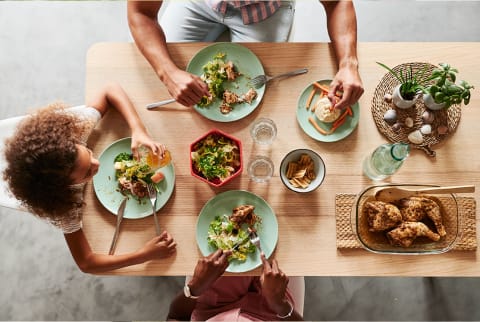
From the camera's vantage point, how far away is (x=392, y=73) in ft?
4.75

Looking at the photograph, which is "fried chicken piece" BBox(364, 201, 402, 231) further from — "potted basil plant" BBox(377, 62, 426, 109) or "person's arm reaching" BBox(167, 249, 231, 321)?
"person's arm reaching" BBox(167, 249, 231, 321)

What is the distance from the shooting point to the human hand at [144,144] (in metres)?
1.39

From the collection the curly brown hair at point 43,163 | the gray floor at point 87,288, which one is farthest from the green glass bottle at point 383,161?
the gray floor at point 87,288

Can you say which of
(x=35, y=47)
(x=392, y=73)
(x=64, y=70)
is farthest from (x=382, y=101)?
(x=35, y=47)

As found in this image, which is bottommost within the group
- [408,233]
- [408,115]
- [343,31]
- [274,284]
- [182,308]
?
[182,308]

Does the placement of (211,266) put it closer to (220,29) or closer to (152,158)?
(152,158)

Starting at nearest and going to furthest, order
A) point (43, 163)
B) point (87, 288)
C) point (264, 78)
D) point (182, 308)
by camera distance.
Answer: point (43, 163) < point (264, 78) < point (182, 308) < point (87, 288)

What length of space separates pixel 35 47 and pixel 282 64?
188cm

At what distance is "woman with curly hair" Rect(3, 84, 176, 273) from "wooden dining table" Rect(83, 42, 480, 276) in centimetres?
5

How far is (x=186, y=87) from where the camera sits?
1391 millimetres

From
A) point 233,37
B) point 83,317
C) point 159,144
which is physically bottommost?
point 83,317

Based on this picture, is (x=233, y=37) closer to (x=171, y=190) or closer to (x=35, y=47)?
(x=171, y=190)

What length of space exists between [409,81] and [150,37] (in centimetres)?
98

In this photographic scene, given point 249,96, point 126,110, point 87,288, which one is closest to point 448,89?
point 249,96
